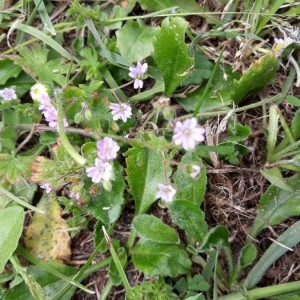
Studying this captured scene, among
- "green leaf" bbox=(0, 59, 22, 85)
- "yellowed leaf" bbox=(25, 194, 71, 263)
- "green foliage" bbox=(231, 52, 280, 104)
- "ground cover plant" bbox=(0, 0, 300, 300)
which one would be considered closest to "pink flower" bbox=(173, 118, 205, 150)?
"ground cover plant" bbox=(0, 0, 300, 300)

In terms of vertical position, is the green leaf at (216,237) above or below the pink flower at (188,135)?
below

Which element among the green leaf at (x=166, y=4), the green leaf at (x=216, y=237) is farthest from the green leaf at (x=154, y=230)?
the green leaf at (x=166, y=4)

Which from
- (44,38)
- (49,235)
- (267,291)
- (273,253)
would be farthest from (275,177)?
(44,38)

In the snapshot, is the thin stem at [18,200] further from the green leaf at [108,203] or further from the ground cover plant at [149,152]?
the green leaf at [108,203]

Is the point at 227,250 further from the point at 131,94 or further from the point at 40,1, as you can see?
the point at 40,1

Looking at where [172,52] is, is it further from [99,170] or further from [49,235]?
[49,235]

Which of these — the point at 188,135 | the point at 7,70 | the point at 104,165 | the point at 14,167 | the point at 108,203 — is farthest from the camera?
the point at 7,70
